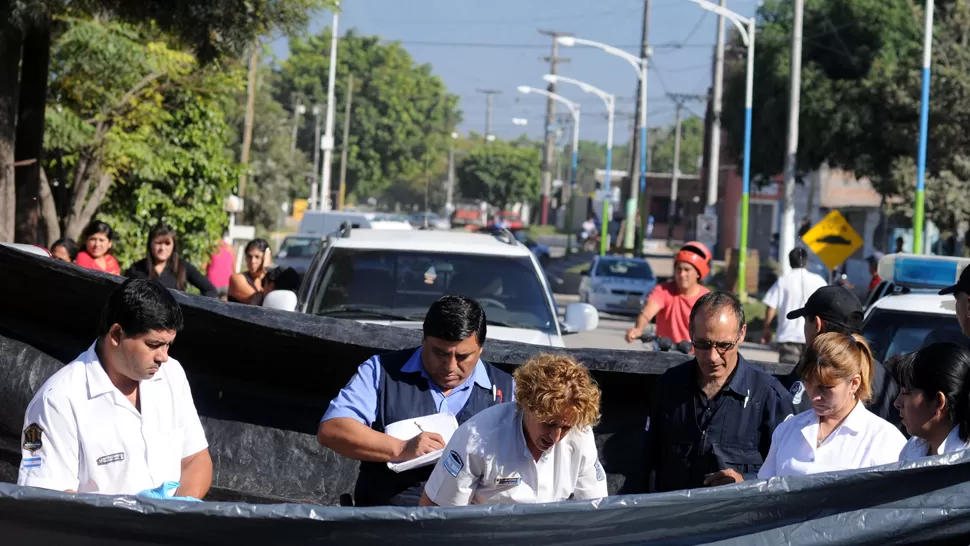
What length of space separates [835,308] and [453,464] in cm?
275

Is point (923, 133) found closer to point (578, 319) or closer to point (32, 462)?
point (578, 319)

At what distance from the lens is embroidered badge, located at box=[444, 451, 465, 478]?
4129 millimetres

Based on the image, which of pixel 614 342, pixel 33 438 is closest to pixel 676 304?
pixel 33 438

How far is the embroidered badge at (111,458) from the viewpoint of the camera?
404 centimetres

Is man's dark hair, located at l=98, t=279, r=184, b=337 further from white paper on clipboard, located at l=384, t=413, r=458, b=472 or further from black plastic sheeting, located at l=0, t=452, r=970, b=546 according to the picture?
white paper on clipboard, located at l=384, t=413, r=458, b=472

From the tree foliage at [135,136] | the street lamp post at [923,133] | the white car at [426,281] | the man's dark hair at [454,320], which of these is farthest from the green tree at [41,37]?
the street lamp post at [923,133]

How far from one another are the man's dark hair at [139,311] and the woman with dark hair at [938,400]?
2.33 metres

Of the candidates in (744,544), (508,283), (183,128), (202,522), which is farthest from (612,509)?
(183,128)

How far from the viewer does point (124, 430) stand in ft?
13.4

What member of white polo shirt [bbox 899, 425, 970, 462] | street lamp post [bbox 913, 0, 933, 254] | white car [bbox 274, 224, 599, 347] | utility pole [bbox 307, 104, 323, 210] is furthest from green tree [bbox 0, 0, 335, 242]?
utility pole [bbox 307, 104, 323, 210]

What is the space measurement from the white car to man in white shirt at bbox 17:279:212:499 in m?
4.41

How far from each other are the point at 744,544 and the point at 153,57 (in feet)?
53.5

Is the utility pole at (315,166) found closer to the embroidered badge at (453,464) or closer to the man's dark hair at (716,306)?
the man's dark hair at (716,306)

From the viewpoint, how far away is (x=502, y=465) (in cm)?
413
